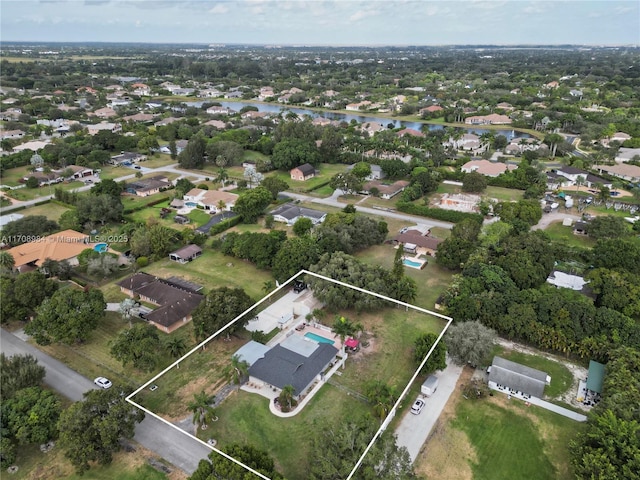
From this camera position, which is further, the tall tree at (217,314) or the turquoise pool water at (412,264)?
the turquoise pool water at (412,264)

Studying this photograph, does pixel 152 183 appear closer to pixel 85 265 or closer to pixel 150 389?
pixel 85 265

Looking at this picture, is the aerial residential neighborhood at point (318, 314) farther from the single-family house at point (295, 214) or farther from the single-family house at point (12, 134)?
the single-family house at point (12, 134)

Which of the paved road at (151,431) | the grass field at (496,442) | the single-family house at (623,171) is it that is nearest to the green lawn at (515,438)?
the grass field at (496,442)

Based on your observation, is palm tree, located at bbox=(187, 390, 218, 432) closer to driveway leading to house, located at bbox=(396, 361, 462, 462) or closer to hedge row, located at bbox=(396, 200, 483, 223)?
driveway leading to house, located at bbox=(396, 361, 462, 462)

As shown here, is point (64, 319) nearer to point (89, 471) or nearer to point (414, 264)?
point (89, 471)

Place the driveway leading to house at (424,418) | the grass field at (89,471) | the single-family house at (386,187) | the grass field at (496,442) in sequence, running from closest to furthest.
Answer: the grass field at (89,471), the grass field at (496,442), the driveway leading to house at (424,418), the single-family house at (386,187)

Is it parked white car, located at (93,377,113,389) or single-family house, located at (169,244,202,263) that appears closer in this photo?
parked white car, located at (93,377,113,389)

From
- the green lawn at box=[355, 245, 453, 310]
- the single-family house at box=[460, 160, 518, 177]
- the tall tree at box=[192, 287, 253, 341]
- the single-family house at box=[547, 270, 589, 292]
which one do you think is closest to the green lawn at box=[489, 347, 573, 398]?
the green lawn at box=[355, 245, 453, 310]
